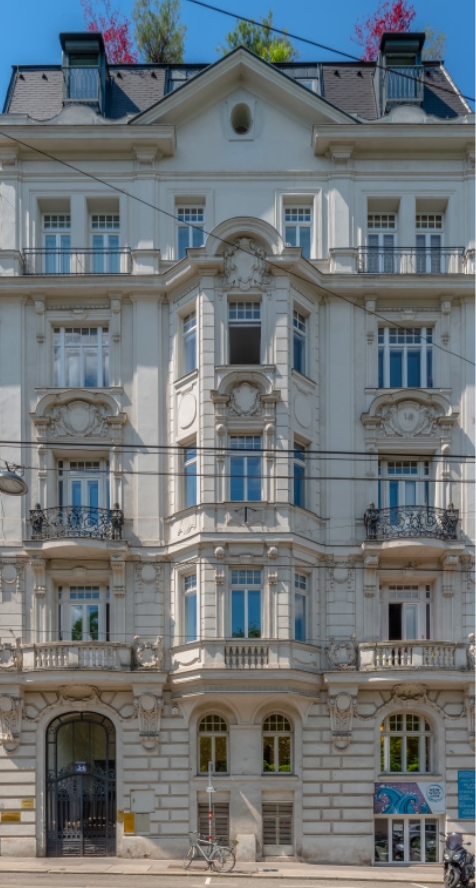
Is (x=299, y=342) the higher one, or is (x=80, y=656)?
(x=299, y=342)

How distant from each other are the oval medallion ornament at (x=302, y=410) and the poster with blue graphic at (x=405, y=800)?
10.3 m

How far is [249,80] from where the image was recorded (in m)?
44.3

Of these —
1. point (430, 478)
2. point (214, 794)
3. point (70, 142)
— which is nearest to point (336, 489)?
point (430, 478)

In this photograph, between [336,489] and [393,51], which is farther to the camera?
[393,51]

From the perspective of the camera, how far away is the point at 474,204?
43844mm

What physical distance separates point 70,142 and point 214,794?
63.3 feet

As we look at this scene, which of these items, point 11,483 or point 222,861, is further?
point 222,861

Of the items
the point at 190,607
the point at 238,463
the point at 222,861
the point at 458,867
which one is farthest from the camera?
the point at 190,607

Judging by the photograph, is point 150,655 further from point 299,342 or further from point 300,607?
point 299,342

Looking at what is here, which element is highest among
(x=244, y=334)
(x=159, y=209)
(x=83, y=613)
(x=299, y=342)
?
(x=159, y=209)

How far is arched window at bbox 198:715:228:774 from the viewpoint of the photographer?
40906 mm

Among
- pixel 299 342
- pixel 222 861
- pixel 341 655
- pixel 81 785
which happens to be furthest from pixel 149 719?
pixel 299 342

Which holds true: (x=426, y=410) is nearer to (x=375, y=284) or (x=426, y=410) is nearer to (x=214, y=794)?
(x=375, y=284)

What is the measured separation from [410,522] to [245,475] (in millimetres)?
4938
